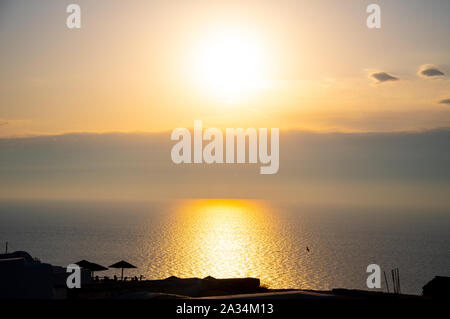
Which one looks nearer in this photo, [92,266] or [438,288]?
[438,288]

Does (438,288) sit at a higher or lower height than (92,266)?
lower

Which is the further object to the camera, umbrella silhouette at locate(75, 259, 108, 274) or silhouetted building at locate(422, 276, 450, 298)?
umbrella silhouette at locate(75, 259, 108, 274)

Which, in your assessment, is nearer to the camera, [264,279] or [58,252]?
[264,279]

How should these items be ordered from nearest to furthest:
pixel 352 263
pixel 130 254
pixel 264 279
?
pixel 264 279, pixel 352 263, pixel 130 254

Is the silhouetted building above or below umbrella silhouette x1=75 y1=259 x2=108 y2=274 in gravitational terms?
below

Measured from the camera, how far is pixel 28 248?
185 m

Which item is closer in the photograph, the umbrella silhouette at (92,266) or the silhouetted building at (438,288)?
the silhouetted building at (438,288)

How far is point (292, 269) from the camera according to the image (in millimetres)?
142875

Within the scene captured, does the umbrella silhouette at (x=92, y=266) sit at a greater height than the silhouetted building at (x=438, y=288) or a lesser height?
greater

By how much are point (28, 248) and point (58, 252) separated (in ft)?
68.6
